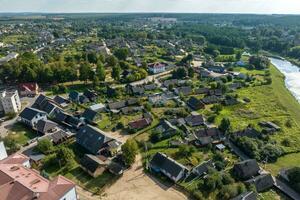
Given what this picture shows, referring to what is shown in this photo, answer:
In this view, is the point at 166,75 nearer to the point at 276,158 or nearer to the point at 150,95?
the point at 150,95

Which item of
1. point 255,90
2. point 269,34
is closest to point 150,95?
point 255,90

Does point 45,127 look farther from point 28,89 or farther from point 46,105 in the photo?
point 28,89

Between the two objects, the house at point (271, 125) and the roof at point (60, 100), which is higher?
the house at point (271, 125)

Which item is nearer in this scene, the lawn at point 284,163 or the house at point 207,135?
the lawn at point 284,163

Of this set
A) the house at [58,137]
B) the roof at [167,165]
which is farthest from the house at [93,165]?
the house at [58,137]

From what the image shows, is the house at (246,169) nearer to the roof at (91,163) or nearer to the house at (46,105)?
the roof at (91,163)

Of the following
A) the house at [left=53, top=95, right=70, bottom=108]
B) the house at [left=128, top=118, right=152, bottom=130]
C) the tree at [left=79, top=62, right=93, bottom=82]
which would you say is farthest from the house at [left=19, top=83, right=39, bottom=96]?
the house at [left=128, top=118, right=152, bottom=130]

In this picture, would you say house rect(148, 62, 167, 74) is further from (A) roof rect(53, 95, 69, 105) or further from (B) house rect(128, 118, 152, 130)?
(B) house rect(128, 118, 152, 130)
